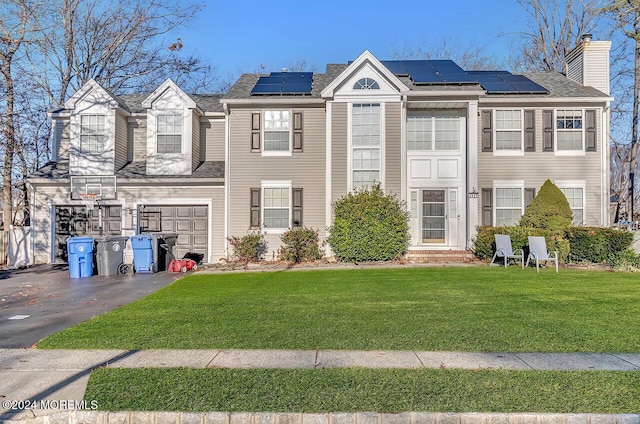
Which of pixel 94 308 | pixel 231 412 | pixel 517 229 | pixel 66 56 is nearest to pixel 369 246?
pixel 517 229

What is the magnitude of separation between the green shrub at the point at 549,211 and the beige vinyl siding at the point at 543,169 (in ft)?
3.25

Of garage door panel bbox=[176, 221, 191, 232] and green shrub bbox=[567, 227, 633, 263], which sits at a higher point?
garage door panel bbox=[176, 221, 191, 232]

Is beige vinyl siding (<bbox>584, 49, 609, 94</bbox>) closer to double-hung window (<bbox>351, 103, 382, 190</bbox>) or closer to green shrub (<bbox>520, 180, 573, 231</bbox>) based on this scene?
green shrub (<bbox>520, 180, 573, 231</bbox>)

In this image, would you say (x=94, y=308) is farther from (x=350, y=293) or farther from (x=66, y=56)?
(x=66, y=56)

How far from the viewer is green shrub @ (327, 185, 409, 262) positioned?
13719 millimetres

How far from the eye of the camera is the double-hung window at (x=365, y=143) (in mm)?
14703

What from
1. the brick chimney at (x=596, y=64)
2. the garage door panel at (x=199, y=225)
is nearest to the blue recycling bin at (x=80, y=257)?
the garage door panel at (x=199, y=225)

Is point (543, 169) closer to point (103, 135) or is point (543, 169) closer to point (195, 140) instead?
point (195, 140)

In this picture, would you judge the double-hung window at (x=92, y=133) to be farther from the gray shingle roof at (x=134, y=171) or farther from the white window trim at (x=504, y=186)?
the white window trim at (x=504, y=186)

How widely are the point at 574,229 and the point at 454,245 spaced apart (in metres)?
3.78

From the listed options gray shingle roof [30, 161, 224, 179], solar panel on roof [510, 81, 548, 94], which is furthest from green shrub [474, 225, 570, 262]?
gray shingle roof [30, 161, 224, 179]

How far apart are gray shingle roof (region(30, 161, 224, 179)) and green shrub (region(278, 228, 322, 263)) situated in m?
3.42

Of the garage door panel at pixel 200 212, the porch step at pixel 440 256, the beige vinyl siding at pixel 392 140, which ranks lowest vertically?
the porch step at pixel 440 256

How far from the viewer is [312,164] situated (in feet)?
49.4
